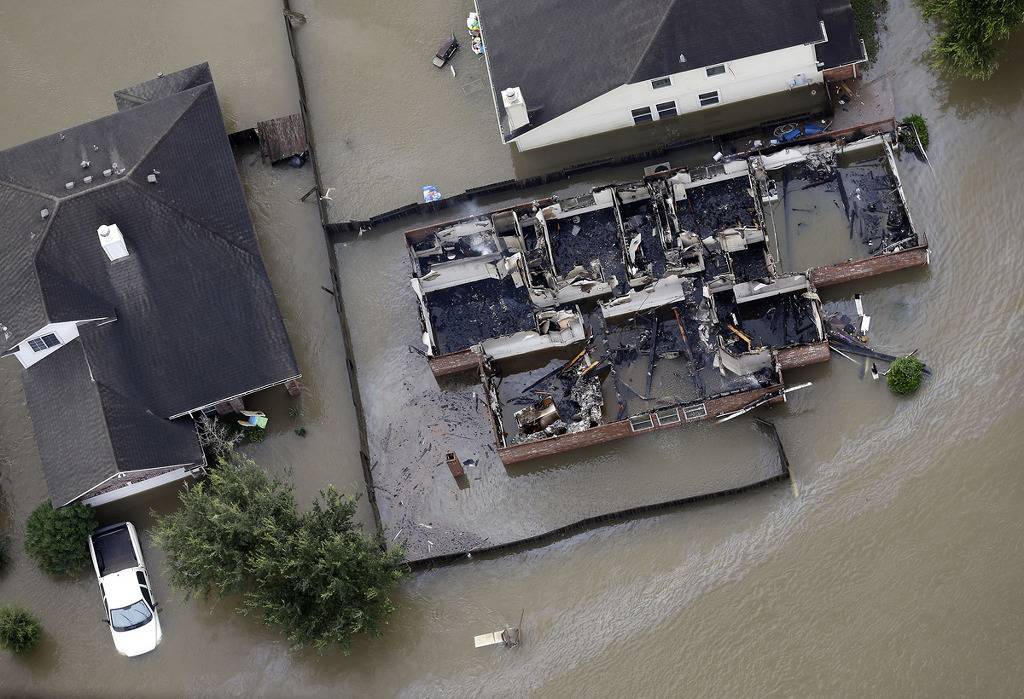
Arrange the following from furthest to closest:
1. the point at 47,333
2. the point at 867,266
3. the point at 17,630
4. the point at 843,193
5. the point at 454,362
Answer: the point at 843,193 → the point at 454,362 → the point at 867,266 → the point at 47,333 → the point at 17,630

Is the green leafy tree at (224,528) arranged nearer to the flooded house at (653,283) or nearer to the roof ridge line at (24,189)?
the flooded house at (653,283)

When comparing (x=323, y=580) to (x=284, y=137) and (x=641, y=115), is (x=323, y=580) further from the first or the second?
(x=641, y=115)

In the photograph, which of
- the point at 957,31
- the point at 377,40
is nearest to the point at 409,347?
the point at 377,40

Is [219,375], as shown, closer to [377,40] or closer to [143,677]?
[143,677]

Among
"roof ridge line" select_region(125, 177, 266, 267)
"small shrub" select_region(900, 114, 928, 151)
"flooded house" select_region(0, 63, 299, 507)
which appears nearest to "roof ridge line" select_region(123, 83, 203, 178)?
"flooded house" select_region(0, 63, 299, 507)

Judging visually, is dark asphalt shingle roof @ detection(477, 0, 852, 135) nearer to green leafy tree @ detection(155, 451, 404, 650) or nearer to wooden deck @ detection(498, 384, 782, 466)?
wooden deck @ detection(498, 384, 782, 466)

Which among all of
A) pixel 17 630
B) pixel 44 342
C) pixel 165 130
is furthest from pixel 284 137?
pixel 17 630
